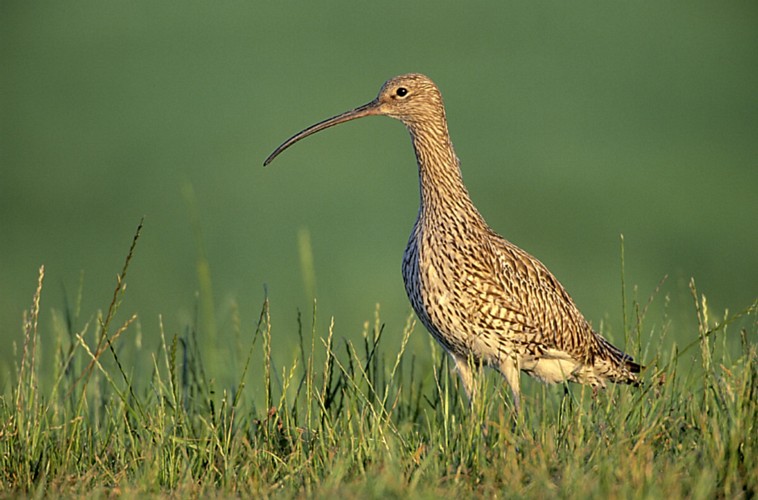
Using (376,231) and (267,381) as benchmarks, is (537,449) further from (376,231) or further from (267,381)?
(376,231)

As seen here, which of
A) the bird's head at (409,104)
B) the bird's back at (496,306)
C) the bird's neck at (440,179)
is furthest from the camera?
the bird's head at (409,104)

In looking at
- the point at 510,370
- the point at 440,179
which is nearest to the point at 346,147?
the point at 440,179

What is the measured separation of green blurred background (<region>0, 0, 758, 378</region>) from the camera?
45.1ft

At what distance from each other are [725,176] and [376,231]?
5.32 m

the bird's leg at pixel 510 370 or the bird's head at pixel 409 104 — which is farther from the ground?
the bird's head at pixel 409 104

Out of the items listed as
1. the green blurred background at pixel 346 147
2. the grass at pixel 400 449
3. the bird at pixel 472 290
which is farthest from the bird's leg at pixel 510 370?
the green blurred background at pixel 346 147

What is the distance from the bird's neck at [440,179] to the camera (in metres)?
7.19

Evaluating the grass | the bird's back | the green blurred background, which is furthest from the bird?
the green blurred background

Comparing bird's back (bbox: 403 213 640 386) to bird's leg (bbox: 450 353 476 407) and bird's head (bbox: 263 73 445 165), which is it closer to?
bird's leg (bbox: 450 353 476 407)

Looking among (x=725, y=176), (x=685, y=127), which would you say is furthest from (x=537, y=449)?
(x=685, y=127)

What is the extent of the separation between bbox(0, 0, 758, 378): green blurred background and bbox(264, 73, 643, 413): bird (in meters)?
3.55

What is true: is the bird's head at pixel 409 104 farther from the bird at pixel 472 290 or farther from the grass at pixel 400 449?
the grass at pixel 400 449

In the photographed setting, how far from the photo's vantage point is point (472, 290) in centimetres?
685

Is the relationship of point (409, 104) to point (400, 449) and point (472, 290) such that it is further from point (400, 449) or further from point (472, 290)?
point (400, 449)
